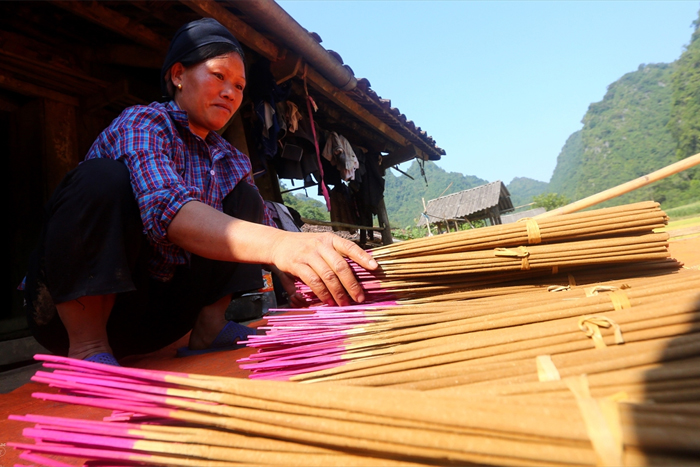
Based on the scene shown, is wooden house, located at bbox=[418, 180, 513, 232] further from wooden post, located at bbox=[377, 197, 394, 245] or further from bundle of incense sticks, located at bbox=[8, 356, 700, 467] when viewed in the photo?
bundle of incense sticks, located at bbox=[8, 356, 700, 467]

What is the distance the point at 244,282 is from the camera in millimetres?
1798

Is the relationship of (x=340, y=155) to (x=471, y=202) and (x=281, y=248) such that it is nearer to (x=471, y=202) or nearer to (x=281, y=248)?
(x=281, y=248)

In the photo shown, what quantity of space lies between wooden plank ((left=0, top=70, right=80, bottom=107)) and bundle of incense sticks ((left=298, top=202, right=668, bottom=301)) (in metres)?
3.30

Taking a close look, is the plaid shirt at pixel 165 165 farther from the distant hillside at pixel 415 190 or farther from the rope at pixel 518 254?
the distant hillside at pixel 415 190

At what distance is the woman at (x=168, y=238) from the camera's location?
102 cm

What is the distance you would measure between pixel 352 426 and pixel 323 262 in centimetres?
47

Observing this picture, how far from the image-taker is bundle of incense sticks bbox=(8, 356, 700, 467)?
38 centimetres

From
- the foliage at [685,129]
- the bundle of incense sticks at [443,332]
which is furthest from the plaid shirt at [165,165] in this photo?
the foliage at [685,129]

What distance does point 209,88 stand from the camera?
1.62 meters

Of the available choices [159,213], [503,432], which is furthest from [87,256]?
[503,432]

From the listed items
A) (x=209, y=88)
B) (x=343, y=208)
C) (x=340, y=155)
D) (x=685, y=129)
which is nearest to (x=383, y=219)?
(x=343, y=208)

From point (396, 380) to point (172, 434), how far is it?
0.37 metres

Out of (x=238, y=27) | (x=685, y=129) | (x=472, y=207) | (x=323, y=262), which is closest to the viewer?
(x=323, y=262)

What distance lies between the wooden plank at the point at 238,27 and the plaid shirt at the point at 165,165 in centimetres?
122
